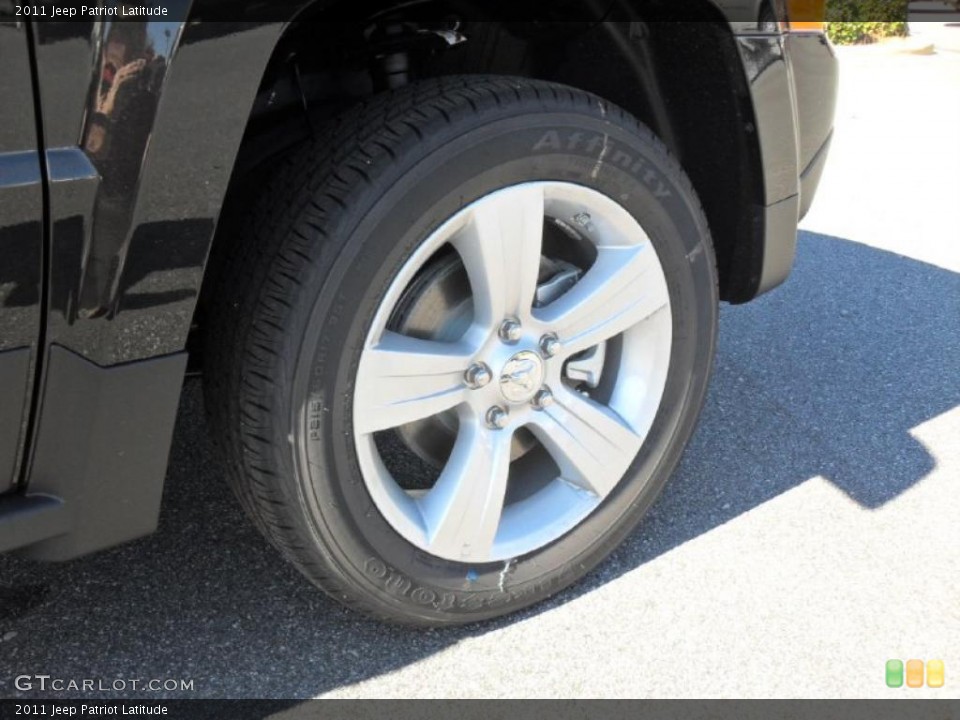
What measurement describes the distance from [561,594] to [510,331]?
0.60m

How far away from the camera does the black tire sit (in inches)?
63.7

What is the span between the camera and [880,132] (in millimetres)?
5969

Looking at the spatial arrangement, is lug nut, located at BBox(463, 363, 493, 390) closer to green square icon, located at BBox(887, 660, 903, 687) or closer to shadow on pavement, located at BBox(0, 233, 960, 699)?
shadow on pavement, located at BBox(0, 233, 960, 699)

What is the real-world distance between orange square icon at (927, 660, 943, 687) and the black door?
1.63 metres

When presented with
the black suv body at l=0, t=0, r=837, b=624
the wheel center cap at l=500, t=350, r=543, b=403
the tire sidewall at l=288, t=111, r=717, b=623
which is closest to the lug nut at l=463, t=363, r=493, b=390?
the wheel center cap at l=500, t=350, r=543, b=403

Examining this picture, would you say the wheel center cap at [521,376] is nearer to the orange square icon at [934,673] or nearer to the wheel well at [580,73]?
the wheel well at [580,73]

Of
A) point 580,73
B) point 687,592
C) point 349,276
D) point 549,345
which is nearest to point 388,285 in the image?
point 349,276

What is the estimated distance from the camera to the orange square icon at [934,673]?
196 centimetres

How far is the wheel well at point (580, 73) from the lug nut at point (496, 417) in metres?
0.55

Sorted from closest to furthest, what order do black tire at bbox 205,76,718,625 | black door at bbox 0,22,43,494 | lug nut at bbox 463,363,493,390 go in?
black door at bbox 0,22,43,494 < black tire at bbox 205,76,718,625 < lug nut at bbox 463,363,493,390

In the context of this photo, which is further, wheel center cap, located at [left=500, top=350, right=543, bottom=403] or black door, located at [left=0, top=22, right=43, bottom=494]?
wheel center cap, located at [left=500, top=350, right=543, bottom=403]

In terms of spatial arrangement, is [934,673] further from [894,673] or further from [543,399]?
[543,399]

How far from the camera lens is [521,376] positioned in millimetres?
1910

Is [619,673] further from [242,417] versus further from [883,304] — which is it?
[883,304]
